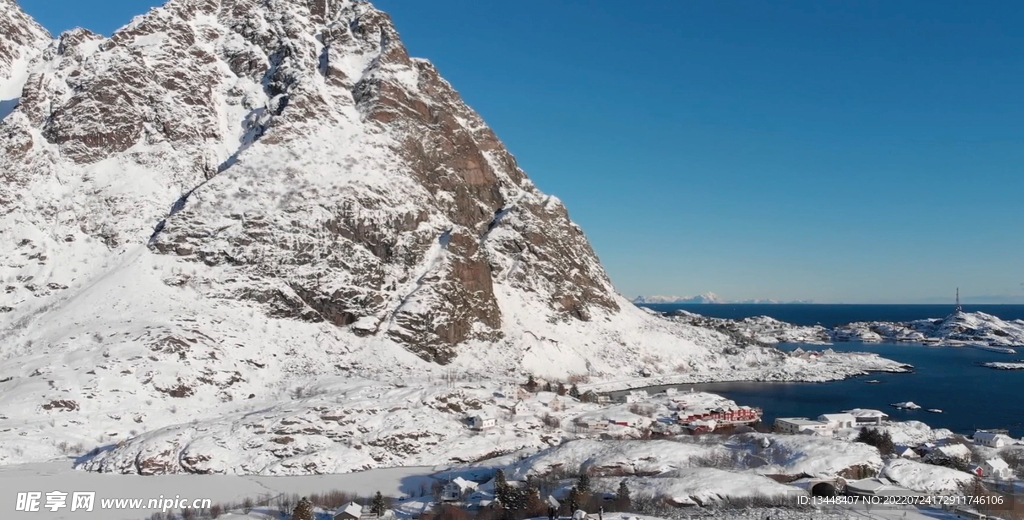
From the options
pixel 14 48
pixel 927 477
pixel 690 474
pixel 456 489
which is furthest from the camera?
pixel 14 48

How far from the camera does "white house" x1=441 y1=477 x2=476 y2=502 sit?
5356 cm

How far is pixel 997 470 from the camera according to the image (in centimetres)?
5709

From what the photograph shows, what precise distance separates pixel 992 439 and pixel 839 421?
15.7 meters

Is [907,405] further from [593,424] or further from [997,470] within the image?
[593,424]

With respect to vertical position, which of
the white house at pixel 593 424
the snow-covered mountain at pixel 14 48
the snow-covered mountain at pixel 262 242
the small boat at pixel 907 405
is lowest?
the white house at pixel 593 424

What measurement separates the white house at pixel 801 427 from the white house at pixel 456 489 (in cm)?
4437

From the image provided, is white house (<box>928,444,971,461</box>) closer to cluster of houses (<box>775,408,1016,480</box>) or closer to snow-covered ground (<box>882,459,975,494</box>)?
cluster of houses (<box>775,408,1016,480</box>)

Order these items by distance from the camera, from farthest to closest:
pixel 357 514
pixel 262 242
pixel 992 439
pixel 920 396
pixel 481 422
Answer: pixel 920 396 → pixel 262 242 → pixel 481 422 → pixel 992 439 → pixel 357 514

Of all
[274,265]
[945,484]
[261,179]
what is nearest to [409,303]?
[274,265]

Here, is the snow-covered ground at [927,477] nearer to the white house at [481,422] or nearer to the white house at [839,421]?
the white house at [839,421]

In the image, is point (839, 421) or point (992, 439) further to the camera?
point (839, 421)

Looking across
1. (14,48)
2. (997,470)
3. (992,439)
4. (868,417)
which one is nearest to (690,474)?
(997,470)

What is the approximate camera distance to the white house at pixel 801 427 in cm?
8054

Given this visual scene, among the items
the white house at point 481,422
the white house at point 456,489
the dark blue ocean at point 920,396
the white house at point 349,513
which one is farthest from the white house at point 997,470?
the white house at point 349,513
